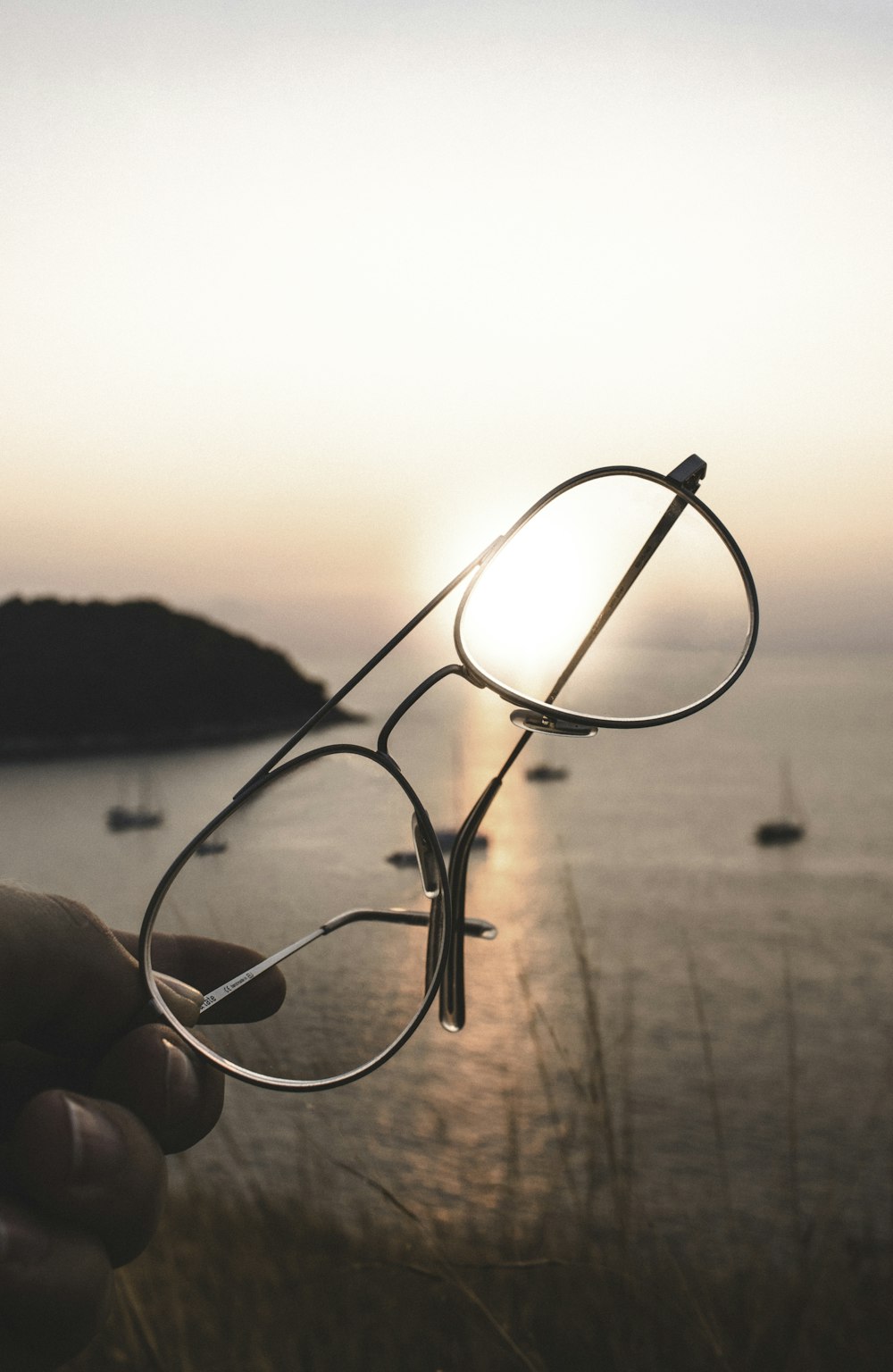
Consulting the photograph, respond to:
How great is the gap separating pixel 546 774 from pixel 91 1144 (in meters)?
34.2

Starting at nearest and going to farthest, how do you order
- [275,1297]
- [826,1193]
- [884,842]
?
[826,1193] < [275,1297] < [884,842]

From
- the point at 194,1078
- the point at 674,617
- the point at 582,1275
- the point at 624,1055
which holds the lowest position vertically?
the point at 582,1275

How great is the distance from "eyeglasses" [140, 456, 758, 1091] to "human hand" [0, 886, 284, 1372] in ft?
0.08

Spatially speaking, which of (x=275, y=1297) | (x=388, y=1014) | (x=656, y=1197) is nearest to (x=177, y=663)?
(x=656, y=1197)

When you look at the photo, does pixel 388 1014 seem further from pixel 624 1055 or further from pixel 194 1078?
pixel 624 1055

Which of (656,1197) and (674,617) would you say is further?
(656,1197)

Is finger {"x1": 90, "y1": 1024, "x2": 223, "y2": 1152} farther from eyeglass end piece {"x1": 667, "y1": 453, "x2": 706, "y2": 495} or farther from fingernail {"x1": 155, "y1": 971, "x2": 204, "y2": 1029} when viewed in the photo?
eyeglass end piece {"x1": 667, "y1": 453, "x2": 706, "y2": 495}

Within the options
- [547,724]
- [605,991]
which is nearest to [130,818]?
[605,991]

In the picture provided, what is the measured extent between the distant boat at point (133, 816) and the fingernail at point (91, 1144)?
2049cm

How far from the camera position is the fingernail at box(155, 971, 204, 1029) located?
64 cm

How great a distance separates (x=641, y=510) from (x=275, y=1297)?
7.99ft

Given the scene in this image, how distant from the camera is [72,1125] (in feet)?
1.79

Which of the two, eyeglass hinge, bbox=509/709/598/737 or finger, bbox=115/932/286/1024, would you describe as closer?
eyeglass hinge, bbox=509/709/598/737

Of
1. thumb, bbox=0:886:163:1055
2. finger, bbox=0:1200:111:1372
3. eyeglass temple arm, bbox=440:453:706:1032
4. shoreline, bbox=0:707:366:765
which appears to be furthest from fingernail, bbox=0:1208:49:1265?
shoreline, bbox=0:707:366:765
